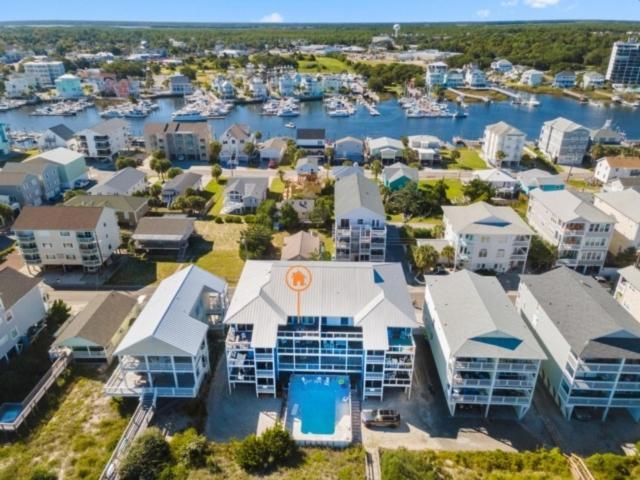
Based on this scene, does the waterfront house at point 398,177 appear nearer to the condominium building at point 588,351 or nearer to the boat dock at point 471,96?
the condominium building at point 588,351

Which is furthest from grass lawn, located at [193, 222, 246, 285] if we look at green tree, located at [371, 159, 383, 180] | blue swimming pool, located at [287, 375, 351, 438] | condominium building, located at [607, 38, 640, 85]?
condominium building, located at [607, 38, 640, 85]

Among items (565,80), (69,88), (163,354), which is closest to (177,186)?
(163,354)

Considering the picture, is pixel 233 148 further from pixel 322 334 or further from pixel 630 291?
pixel 630 291

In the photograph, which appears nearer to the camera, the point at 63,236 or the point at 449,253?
the point at 63,236

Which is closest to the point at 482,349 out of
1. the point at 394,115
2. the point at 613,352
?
the point at 613,352

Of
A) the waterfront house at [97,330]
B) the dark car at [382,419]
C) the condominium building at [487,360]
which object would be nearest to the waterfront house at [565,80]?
the condominium building at [487,360]

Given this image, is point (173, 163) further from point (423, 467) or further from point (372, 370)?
point (423, 467)
